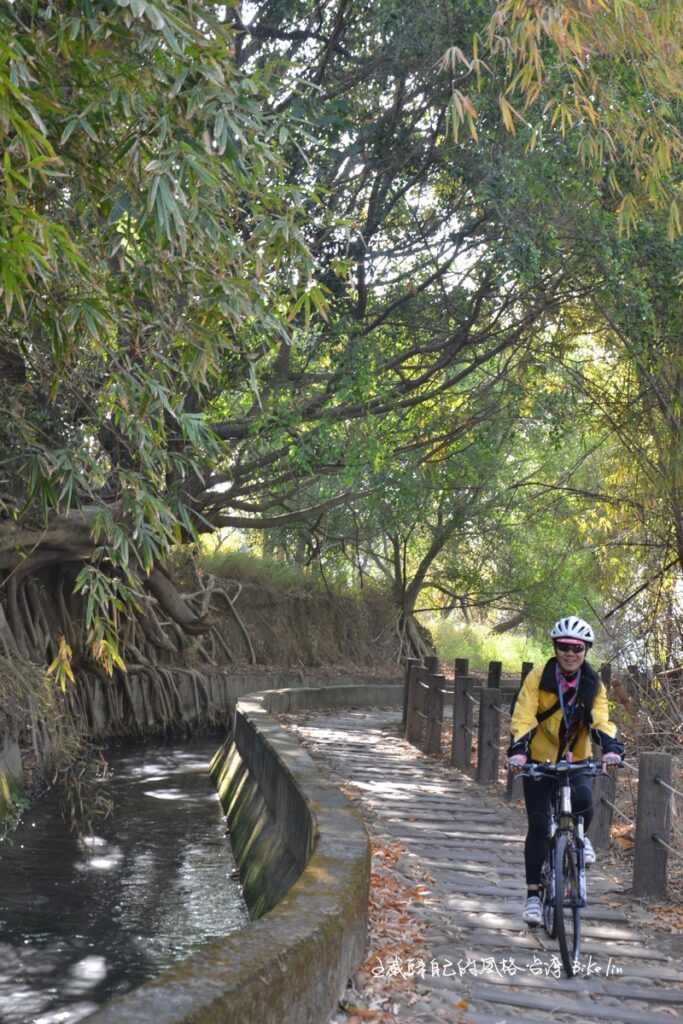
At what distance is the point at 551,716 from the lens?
745cm

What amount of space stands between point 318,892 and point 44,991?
127 inches

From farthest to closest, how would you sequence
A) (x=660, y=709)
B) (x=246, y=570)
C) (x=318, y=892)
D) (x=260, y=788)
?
(x=246, y=570) < (x=260, y=788) < (x=660, y=709) < (x=318, y=892)

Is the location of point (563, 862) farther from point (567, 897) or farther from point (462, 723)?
point (462, 723)

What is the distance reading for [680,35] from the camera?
9039 mm

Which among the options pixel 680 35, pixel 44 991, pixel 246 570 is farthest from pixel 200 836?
pixel 246 570

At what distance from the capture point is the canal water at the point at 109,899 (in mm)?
9094

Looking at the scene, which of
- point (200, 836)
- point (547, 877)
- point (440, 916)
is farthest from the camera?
point (200, 836)

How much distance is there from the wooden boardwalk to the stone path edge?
0.48 meters

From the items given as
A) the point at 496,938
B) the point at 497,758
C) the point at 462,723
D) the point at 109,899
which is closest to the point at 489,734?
the point at 497,758

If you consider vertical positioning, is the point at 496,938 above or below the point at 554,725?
below

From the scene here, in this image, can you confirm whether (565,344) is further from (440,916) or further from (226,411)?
(440,916)

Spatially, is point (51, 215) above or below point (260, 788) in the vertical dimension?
above

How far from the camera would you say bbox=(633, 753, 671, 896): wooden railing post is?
8.58m

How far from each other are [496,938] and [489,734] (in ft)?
19.6
